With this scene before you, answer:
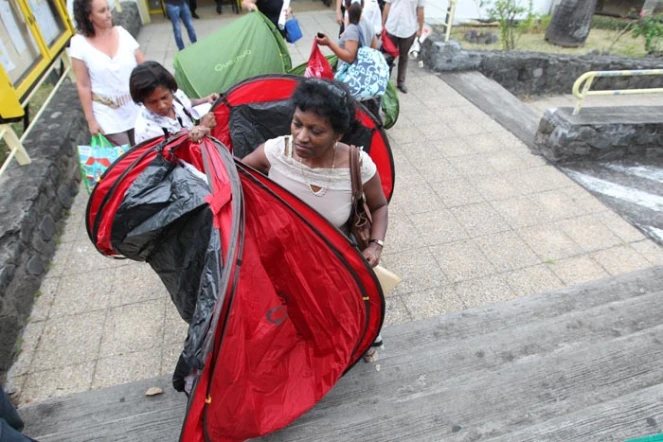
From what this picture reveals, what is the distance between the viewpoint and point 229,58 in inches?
150

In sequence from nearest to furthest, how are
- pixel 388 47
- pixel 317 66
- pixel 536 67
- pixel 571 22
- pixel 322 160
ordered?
pixel 322 160
pixel 317 66
pixel 388 47
pixel 536 67
pixel 571 22

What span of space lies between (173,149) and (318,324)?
107 centimetres

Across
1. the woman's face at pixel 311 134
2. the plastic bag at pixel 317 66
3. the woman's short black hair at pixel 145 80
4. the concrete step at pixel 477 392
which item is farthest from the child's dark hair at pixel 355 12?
the concrete step at pixel 477 392

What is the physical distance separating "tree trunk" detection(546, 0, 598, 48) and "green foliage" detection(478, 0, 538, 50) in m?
0.55

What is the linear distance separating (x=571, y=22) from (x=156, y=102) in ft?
32.2

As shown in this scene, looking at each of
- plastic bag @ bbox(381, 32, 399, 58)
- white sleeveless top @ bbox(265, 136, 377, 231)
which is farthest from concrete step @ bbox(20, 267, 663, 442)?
plastic bag @ bbox(381, 32, 399, 58)

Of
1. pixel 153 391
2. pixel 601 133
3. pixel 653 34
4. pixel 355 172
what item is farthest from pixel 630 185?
pixel 653 34

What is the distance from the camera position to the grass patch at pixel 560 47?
877 centimetres

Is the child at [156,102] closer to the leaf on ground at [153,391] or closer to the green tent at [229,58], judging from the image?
the green tent at [229,58]

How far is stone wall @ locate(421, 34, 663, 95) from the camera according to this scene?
6.84 meters

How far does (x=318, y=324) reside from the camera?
6.23 feet

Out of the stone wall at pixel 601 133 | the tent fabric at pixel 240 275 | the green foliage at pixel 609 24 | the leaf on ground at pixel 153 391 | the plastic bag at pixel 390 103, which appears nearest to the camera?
the tent fabric at pixel 240 275

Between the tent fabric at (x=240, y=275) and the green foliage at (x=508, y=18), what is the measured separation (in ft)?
28.2

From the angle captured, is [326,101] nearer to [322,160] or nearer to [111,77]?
[322,160]
